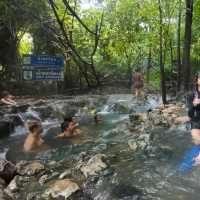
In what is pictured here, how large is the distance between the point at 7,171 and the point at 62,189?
59.6 inches

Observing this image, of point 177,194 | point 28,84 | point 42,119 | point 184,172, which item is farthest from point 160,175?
point 28,84

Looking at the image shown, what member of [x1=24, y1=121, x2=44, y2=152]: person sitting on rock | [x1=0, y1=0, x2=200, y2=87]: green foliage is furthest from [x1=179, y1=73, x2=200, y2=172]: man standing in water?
[x1=0, y1=0, x2=200, y2=87]: green foliage

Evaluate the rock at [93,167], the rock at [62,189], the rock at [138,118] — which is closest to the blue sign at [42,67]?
the rock at [138,118]

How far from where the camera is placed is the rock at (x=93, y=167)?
21.7 ft

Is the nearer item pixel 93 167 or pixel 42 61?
pixel 93 167

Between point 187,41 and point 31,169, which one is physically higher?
point 187,41

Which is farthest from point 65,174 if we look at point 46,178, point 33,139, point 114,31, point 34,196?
point 114,31

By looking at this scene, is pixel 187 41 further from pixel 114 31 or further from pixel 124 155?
pixel 124 155

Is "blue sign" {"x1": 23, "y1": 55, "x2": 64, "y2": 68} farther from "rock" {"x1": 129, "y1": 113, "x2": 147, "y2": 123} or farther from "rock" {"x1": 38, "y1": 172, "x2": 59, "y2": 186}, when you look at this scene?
"rock" {"x1": 38, "y1": 172, "x2": 59, "y2": 186}

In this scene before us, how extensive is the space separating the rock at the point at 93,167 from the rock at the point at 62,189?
66cm

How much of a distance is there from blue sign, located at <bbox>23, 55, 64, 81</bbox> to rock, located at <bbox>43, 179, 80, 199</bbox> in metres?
10.3

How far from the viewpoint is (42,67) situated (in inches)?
635

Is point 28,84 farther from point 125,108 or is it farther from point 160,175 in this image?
point 160,175

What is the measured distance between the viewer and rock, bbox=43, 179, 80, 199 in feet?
18.4
